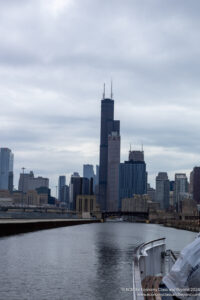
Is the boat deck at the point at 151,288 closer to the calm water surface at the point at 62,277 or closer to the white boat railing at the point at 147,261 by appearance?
the white boat railing at the point at 147,261

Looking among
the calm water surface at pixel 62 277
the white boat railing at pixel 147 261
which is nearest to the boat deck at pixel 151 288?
the white boat railing at pixel 147 261

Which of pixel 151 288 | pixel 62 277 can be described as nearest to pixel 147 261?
pixel 151 288

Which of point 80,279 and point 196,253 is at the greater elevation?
point 196,253

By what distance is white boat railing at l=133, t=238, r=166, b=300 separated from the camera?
1352 centimetres

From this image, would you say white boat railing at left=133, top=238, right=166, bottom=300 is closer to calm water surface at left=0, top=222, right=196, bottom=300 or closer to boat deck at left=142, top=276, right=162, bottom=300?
boat deck at left=142, top=276, right=162, bottom=300

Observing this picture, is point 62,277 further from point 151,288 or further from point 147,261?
point 151,288

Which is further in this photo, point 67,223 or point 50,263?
point 67,223

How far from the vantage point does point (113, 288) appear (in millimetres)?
22609

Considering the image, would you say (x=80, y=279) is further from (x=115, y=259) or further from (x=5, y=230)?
(x=5, y=230)

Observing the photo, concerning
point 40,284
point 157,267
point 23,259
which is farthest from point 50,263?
point 157,267

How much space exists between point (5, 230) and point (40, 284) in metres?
48.1

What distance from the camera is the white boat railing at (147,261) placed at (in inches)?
532

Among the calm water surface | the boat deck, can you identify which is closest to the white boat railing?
the boat deck

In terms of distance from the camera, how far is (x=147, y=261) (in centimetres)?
1809
